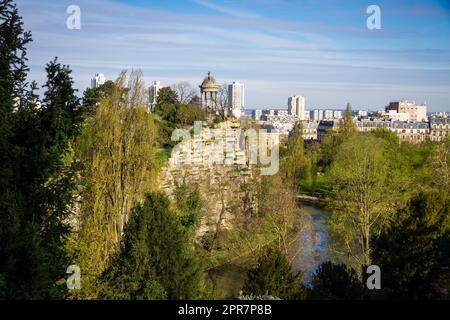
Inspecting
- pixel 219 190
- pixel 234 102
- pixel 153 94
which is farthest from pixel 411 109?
pixel 219 190

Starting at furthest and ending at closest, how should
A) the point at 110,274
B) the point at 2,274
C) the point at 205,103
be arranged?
the point at 205,103 → the point at 110,274 → the point at 2,274

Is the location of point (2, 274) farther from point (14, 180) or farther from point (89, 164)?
point (89, 164)

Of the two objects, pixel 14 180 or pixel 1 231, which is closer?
pixel 1 231

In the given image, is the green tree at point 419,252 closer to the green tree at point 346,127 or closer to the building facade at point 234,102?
the building facade at point 234,102

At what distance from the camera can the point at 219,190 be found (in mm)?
21344

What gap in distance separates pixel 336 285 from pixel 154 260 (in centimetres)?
426

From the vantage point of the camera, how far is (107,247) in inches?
460

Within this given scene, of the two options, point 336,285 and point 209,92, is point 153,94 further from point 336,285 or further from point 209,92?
point 336,285

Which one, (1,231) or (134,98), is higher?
(134,98)

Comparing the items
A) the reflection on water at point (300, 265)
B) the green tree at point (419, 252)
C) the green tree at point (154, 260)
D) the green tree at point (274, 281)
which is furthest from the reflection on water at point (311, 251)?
the green tree at point (154, 260)

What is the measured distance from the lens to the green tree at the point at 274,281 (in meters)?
9.26

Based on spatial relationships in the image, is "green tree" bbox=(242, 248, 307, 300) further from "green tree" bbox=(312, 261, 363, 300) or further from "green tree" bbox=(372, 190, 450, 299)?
"green tree" bbox=(372, 190, 450, 299)
